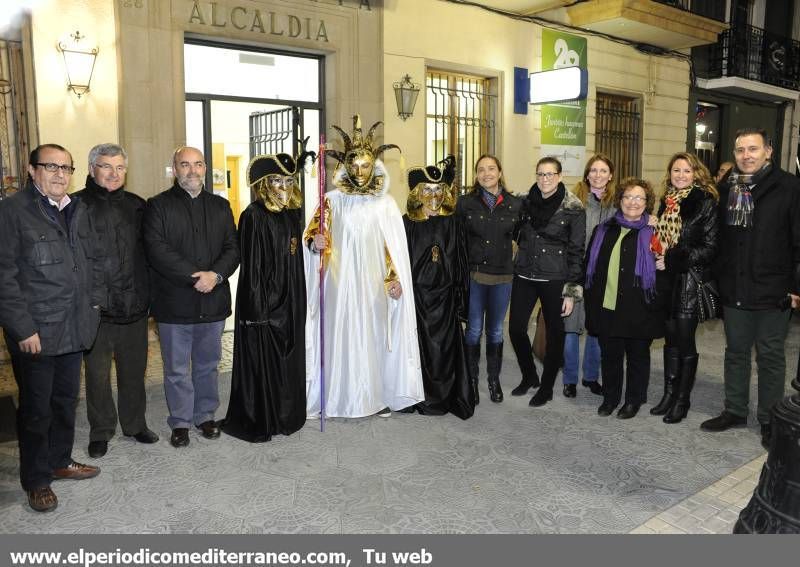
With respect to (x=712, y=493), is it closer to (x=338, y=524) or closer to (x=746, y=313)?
(x=746, y=313)

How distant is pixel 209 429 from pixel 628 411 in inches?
122

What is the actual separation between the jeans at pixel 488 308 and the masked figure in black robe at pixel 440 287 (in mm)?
212

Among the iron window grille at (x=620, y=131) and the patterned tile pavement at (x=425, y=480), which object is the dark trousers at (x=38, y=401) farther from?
the iron window grille at (x=620, y=131)

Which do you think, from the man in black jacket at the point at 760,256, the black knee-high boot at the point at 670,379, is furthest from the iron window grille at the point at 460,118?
the man in black jacket at the point at 760,256

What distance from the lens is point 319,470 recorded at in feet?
13.6

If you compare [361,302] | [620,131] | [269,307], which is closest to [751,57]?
[620,131]

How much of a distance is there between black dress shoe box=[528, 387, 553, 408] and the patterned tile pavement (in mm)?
129

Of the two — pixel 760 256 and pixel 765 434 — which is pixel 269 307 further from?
pixel 765 434

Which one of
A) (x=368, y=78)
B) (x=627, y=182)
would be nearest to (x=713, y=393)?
(x=627, y=182)

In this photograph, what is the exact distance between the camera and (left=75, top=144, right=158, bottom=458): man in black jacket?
417cm

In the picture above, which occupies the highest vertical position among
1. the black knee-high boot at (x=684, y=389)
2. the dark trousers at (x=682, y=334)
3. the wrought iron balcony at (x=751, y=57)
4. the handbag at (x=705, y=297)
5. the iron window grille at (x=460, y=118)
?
the wrought iron balcony at (x=751, y=57)

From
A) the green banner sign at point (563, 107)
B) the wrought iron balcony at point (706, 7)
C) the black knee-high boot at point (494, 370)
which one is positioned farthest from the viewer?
the wrought iron balcony at point (706, 7)

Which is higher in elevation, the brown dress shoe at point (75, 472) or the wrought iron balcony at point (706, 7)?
the wrought iron balcony at point (706, 7)

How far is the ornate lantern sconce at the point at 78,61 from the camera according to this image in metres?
6.60
